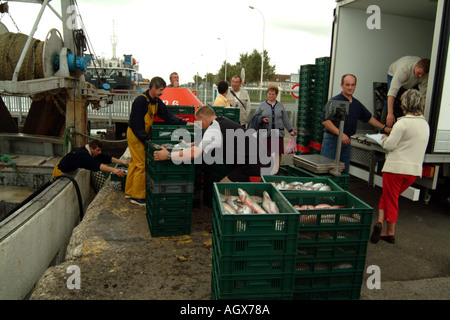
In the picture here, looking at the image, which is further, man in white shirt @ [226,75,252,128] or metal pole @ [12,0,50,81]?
man in white shirt @ [226,75,252,128]

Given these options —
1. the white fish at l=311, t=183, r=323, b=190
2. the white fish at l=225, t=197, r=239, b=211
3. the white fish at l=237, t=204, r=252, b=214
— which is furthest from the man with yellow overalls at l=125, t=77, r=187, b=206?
the white fish at l=237, t=204, r=252, b=214

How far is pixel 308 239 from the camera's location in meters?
2.76

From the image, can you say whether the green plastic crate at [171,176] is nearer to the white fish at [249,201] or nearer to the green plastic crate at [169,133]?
the green plastic crate at [169,133]

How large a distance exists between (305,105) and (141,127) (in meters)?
4.10

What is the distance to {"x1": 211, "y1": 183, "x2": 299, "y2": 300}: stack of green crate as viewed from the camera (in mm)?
2436

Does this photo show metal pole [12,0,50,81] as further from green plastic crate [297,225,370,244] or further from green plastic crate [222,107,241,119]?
green plastic crate [297,225,370,244]

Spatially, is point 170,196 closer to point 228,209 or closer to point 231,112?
point 228,209

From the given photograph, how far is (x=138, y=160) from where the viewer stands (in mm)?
5410

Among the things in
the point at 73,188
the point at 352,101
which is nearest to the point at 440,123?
the point at 352,101

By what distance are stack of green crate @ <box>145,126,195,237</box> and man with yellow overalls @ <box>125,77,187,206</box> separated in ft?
2.77

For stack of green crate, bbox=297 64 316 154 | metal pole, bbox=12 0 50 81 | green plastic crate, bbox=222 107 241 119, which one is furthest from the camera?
stack of green crate, bbox=297 64 316 154

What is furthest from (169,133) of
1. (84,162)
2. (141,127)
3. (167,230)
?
(84,162)

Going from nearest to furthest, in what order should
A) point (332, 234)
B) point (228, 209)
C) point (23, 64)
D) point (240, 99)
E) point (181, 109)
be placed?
point (228, 209), point (332, 234), point (181, 109), point (23, 64), point (240, 99)
